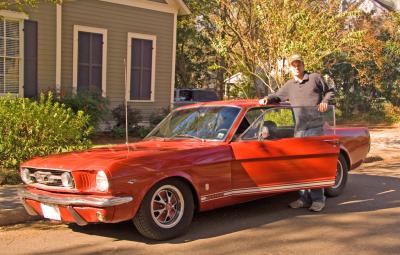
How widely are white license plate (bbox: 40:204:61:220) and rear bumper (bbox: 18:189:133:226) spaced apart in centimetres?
3

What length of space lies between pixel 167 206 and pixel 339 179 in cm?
350

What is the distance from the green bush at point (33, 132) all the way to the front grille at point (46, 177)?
10.1 feet

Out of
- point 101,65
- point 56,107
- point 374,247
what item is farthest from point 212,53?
point 374,247

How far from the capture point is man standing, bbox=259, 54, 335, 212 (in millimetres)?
6914

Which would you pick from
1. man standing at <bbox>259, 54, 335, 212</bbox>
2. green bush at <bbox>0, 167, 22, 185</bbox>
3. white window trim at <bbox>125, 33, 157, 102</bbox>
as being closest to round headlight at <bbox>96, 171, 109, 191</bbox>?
man standing at <bbox>259, 54, 335, 212</bbox>

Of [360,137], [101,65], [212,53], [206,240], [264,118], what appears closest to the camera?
[206,240]

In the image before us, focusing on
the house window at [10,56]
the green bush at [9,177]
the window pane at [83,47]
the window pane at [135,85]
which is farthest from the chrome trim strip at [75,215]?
the window pane at [135,85]

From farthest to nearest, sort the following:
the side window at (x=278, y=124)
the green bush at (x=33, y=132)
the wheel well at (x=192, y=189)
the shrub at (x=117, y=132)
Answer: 1. the shrub at (x=117, y=132)
2. the green bush at (x=33, y=132)
3. the side window at (x=278, y=124)
4. the wheel well at (x=192, y=189)

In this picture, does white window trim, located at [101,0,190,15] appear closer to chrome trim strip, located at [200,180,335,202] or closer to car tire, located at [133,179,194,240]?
chrome trim strip, located at [200,180,335,202]

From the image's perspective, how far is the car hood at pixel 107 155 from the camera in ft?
17.2

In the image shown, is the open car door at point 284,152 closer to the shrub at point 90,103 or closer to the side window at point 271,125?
the side window at point 271,125

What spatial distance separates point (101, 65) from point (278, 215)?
9.58 m

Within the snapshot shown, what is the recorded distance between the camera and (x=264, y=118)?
21.7 feet

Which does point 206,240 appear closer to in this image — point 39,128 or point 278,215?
point 278,215
